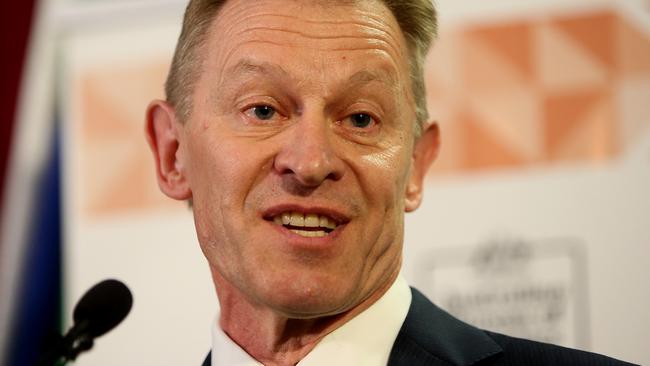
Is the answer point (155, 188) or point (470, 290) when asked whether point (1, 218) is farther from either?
point (470, 290)

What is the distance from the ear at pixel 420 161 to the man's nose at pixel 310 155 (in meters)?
0.33

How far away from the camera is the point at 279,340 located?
2.20 metres

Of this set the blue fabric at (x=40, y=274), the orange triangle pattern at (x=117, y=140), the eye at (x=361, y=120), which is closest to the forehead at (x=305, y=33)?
the eye at (x=361, y=120)

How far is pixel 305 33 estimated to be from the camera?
2.16 m

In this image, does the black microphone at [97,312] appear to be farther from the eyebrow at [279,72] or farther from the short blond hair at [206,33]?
the eyebrow at [279,72]

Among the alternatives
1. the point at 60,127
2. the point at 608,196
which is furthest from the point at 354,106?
the point at 60,127

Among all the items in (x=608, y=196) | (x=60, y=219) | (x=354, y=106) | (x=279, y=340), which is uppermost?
(x=354, y=106)

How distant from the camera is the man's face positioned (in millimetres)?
2061

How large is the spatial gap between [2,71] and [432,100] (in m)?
1.81

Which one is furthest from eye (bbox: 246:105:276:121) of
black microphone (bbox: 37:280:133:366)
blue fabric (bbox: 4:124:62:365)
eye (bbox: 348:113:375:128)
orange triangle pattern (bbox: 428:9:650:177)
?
blue fabric (bbox: 4:124:62:365)

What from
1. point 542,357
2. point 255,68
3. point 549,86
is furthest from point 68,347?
point 549,86

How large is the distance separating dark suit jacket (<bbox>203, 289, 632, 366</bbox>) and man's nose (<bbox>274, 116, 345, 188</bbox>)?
0.36 metres

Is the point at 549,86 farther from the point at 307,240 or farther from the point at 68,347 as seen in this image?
the point at 68,347

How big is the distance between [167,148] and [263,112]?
0.36 m
